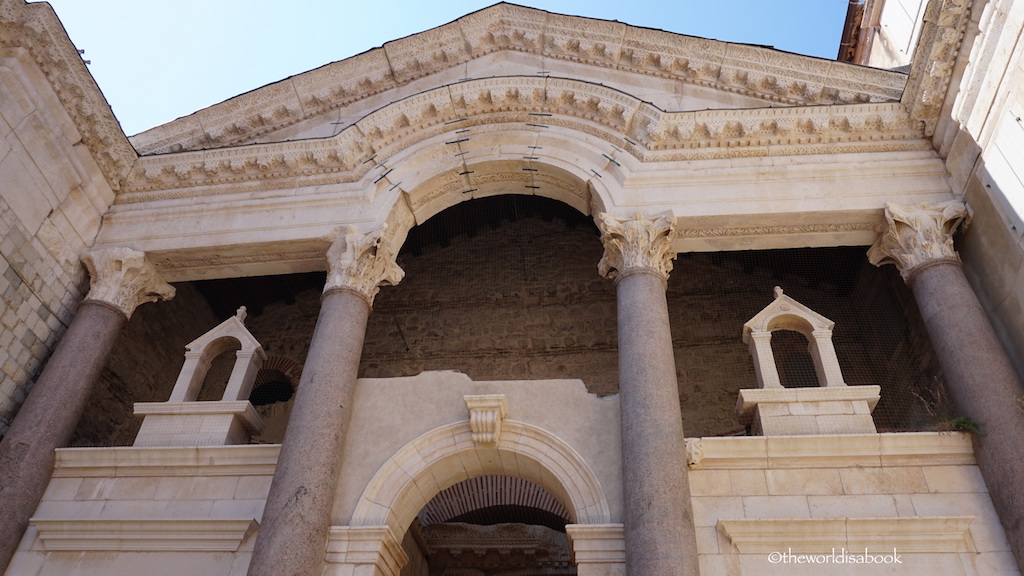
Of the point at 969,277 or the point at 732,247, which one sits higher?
the point at 732,247

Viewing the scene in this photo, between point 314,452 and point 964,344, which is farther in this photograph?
point 964,344

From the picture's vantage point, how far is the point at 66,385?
702 centimetres

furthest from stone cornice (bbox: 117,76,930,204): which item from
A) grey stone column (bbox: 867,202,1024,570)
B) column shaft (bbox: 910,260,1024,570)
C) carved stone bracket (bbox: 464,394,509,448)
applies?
carved stone bracket (bbox: 464,394,509,448)

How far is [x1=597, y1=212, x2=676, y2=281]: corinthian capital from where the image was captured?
286 inches

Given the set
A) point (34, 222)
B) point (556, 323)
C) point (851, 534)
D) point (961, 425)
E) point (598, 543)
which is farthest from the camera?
point (556, 323)

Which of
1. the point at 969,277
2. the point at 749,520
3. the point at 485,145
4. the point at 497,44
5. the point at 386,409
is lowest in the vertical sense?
the point at 749,520

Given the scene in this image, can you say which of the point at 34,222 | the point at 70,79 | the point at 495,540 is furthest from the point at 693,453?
the point at 70,79

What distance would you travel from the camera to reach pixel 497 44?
31.1 ft

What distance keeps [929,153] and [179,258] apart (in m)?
8.07

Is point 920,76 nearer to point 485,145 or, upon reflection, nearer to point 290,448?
point 485,145

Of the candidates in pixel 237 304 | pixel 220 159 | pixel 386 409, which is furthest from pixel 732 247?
pixel 237 304

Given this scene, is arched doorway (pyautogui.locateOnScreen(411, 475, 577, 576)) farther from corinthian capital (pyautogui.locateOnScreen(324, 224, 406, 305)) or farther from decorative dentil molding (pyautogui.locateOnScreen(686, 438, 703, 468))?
decorative dentil molding (pyautogui.locateOnScreen(686, 438, 703, 468))

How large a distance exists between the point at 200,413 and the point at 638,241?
4.52 metres

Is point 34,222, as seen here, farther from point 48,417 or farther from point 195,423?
point 195,423
